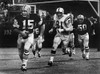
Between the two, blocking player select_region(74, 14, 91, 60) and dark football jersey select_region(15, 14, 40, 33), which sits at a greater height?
dark football jersey select_region(15, 14, 40, 33)

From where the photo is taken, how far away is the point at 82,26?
826cm

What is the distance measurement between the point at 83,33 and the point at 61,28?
74 cm

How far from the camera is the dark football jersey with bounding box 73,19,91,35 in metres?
8.09

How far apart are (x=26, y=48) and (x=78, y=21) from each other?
→ 1576 millimetres

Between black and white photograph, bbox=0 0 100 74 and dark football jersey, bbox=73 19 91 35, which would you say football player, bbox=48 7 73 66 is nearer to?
black and white photograph, bbox=0 0 100 74

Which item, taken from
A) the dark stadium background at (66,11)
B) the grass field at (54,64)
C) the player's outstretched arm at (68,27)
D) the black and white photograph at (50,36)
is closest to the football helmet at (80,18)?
the black and white photograph at (50,36)

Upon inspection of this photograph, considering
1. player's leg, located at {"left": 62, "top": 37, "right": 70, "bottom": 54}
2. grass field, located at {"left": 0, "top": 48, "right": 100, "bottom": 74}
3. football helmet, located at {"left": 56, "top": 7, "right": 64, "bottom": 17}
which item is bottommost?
grass field, located at {"left": 0, "top": 48, "right": 100, "bottom": 74}

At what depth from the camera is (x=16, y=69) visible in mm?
6953

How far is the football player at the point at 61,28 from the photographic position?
25.0 ft

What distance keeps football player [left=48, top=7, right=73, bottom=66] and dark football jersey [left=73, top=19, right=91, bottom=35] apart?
0.60ft

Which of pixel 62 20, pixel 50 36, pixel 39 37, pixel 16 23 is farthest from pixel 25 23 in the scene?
pixel 39 37

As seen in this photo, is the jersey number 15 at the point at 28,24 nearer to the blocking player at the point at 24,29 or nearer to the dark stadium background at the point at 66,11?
the blocking player at the point at 24,29

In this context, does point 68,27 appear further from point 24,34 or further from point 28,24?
point 24,34

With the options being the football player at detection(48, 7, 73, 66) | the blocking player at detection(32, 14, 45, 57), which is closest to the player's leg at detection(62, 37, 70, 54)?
the football player at detection(48, 7, 73, 66)
